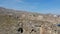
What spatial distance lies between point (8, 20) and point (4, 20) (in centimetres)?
46

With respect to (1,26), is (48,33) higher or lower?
lower

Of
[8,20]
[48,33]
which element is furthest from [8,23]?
[48,33]

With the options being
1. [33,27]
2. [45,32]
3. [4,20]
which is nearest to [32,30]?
[33,27]

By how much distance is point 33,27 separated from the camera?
57.1 ft

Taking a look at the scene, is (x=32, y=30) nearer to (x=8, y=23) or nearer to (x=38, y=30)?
(x=38, y=30)

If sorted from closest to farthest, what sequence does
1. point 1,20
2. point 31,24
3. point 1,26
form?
point 1,26 < point 1,20 < point 31,24

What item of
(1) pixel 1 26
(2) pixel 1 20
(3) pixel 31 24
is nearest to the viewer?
(1) pixel 1 26

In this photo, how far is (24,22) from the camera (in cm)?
1759

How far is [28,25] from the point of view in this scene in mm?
17312

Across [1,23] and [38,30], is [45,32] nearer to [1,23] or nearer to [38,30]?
[38,30]

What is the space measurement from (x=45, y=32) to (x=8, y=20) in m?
4.28

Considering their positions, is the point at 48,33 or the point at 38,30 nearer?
the point at 38,30

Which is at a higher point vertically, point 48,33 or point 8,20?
point 8,20

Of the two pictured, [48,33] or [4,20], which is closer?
[4,20]
